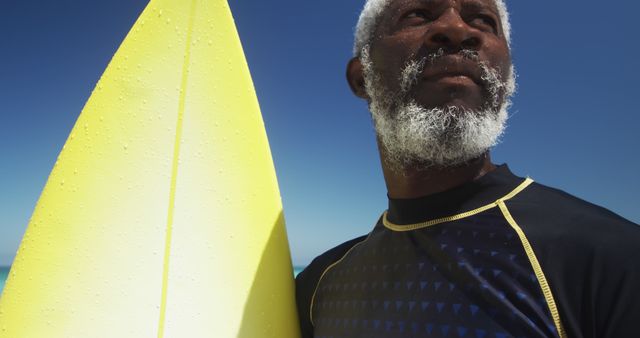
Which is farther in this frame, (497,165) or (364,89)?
(364,89)

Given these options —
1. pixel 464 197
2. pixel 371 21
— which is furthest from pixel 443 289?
pixel 371 21

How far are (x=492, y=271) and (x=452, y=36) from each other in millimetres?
592

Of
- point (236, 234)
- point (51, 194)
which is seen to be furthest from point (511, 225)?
point (51, 194)

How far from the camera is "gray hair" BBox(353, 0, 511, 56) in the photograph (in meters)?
1.38

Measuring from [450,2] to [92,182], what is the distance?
3.77ft

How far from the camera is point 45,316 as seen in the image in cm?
124

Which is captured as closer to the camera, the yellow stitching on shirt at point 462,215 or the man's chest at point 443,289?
the man's chest at point 443,289

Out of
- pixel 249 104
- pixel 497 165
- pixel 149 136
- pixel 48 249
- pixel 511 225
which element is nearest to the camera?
pixel 511 225

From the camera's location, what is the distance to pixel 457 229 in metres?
1.03

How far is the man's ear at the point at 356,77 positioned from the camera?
148 cm

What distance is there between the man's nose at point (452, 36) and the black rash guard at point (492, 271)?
33cm

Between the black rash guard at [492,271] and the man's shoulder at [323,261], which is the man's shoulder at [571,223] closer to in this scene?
the black rash guard at [492,271]

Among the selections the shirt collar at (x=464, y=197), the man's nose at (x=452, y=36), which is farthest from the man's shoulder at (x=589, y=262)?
the man's nose at (x=452, y=36)

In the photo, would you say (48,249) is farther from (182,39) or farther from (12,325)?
(182,39)
